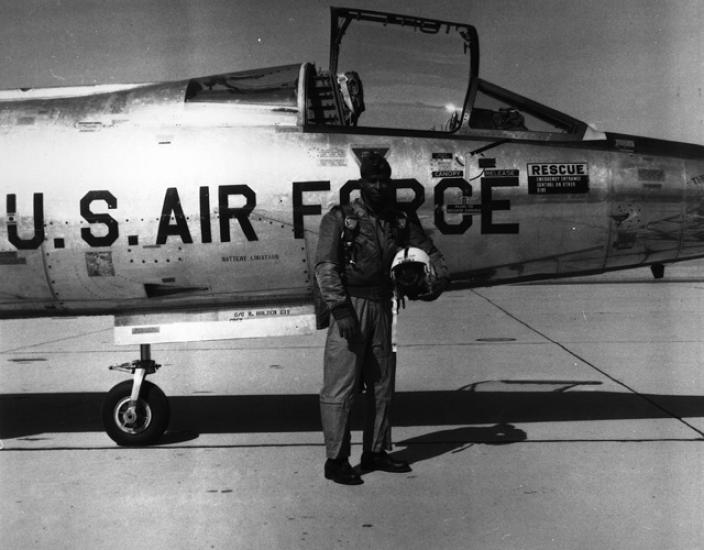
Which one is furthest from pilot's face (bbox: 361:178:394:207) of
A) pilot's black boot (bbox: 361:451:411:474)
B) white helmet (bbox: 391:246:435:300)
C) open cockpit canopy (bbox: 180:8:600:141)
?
pilot's black boot (bbox: 361:451:411:474)

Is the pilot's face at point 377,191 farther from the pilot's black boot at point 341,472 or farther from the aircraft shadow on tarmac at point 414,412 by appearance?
the aircraft shadow on tarmac at point 414,412

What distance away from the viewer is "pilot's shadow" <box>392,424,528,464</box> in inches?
239

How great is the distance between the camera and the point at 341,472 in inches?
214

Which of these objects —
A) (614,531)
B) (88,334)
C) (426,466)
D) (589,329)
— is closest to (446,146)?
(426,466)

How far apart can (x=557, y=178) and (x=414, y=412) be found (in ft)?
7.73

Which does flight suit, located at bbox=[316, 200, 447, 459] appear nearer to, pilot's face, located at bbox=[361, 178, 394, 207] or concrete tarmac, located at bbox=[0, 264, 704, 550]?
pilot's face, located at bbox=[361, 178, 394, 207]

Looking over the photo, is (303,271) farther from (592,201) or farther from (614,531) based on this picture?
(614,531)

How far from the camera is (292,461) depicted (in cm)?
593

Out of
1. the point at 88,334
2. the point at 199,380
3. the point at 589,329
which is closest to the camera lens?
the point at 199,380

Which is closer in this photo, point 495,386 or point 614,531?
point 614,531

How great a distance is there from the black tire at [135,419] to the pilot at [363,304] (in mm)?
1525

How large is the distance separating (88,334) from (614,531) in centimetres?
1040

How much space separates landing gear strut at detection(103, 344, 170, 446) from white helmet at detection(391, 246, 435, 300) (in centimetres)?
213

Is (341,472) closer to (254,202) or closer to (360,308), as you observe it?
(360,308)
